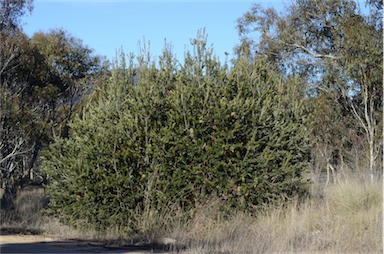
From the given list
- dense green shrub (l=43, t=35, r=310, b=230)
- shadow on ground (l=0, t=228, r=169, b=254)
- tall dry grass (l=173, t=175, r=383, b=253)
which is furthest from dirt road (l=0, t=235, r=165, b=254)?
dense green shrub (l=43, t=35, r=310, b=230)

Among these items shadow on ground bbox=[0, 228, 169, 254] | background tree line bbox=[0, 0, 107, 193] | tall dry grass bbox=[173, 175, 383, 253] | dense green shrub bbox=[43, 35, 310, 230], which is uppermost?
background tree line bbox=[0, 0, 107, 193]

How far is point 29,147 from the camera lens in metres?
19.4

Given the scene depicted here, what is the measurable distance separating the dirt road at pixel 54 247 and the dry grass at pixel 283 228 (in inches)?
29.6

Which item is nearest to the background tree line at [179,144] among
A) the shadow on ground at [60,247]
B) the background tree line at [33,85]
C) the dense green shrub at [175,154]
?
the dense green shrub at [175,154]

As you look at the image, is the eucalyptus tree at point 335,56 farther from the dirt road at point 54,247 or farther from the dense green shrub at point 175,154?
the dirt road at point 54,247

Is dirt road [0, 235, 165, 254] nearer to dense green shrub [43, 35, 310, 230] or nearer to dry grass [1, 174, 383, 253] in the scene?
dry grass [1, 174, 383, 253]

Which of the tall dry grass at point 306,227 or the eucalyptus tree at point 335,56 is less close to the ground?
the eucalyptus tree at point 335,56

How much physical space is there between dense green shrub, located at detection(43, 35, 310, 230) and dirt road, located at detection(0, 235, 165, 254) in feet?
5.51

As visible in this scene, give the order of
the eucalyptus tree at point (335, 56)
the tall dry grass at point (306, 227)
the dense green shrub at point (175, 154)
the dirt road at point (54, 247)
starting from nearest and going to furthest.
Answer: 1. the dirt road at point (54, 247)
2. the tall dry grass at point (306, 227)
3. the dense green shrub at point (175, 154)
4. the eucalyptus tree at point (335, 56)

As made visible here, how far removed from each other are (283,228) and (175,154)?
2.84 m

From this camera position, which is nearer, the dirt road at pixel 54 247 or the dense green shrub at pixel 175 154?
the dirt road at pixel 54 247

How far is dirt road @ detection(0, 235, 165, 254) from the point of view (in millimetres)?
9086

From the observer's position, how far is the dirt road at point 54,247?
358 inches

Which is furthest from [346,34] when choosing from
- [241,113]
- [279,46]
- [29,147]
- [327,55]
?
[29,147]
